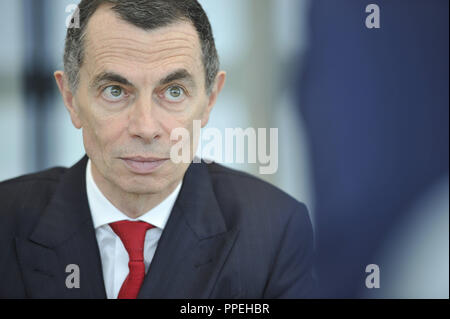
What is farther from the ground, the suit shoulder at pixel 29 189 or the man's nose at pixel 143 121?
the man's nose at pixel 143 121

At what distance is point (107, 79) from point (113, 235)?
0.45 meters

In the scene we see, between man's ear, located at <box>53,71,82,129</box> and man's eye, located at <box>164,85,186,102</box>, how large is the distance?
0.94ft

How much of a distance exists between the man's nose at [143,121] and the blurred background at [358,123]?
0.50 meters

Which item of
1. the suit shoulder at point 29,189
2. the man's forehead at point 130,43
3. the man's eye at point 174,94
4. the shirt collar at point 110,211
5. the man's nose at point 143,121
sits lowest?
the shirt collar at point 110,211

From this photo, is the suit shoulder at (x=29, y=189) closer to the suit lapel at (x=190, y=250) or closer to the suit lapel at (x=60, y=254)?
the suit lapel at (x=60, y=254)

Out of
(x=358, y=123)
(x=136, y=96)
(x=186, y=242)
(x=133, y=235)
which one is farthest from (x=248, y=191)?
(x=358, y=123)

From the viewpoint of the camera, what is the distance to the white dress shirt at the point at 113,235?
56.6 inches

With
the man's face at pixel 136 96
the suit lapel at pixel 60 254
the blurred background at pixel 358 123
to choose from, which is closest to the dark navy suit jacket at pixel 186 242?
the suit lapel at pixel 60 254

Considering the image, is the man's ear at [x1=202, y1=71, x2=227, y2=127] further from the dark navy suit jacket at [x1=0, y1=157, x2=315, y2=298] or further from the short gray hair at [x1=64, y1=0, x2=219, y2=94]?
the dark navy suit jacket at [x1=0, y1=157, x2=315, y2=298]

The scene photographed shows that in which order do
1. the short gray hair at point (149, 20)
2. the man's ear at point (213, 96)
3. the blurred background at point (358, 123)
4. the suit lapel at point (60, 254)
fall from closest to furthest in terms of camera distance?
the short gray hair at point (149, 20) → the suit lapel at point (60, 254) → the man's ear at point (213, 96) → the blurred background at point (358, 123)

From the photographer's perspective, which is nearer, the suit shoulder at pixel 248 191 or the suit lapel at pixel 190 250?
the suit lapel at pixel 190 250

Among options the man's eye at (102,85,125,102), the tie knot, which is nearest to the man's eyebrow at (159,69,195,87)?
the man's eye at (102,85,125,102)

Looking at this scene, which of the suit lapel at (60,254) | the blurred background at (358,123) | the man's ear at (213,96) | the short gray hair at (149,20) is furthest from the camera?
the blurred background at (358,123)

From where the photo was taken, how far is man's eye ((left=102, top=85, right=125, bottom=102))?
1.33 m
